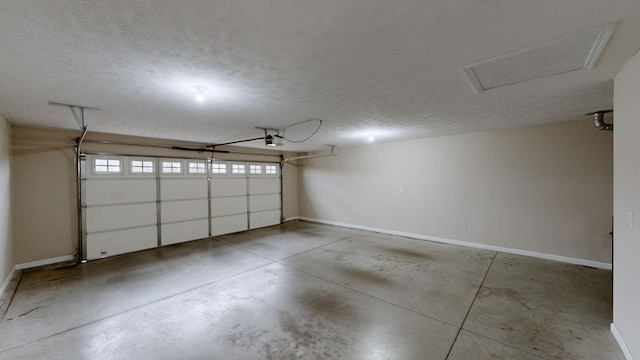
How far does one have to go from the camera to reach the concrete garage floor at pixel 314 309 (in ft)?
7.07

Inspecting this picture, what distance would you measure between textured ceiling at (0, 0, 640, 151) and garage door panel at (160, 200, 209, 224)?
267 centimetres

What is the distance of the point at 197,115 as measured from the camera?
11.4ft

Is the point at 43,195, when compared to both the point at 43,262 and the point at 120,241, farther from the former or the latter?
the point at 120,241

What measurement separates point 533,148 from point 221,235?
715cm

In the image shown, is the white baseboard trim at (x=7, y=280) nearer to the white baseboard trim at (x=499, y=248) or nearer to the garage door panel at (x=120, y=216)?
the garage door panel at (x=120, y=216)

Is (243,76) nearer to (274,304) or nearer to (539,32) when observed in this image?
(539,32)

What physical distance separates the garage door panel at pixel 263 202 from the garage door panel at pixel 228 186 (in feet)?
1.28

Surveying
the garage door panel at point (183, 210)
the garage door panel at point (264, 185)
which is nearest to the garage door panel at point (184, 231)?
the garage door panel at point (183, 210)

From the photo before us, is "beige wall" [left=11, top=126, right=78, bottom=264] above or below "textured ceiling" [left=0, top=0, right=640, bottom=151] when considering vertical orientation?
below

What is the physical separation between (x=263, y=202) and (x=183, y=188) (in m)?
2.34

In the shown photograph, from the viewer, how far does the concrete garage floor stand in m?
2.15

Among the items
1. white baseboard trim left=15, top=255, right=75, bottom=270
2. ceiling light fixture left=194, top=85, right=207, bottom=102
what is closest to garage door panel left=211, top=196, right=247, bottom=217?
white baseboard trim left=15, top=255, right=75, bottom=270

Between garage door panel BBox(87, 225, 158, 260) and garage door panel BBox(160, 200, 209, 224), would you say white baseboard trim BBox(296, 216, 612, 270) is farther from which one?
garage door panel BBox(87, 225, 158, 260)

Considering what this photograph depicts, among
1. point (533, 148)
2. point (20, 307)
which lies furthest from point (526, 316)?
point (20, 307)
